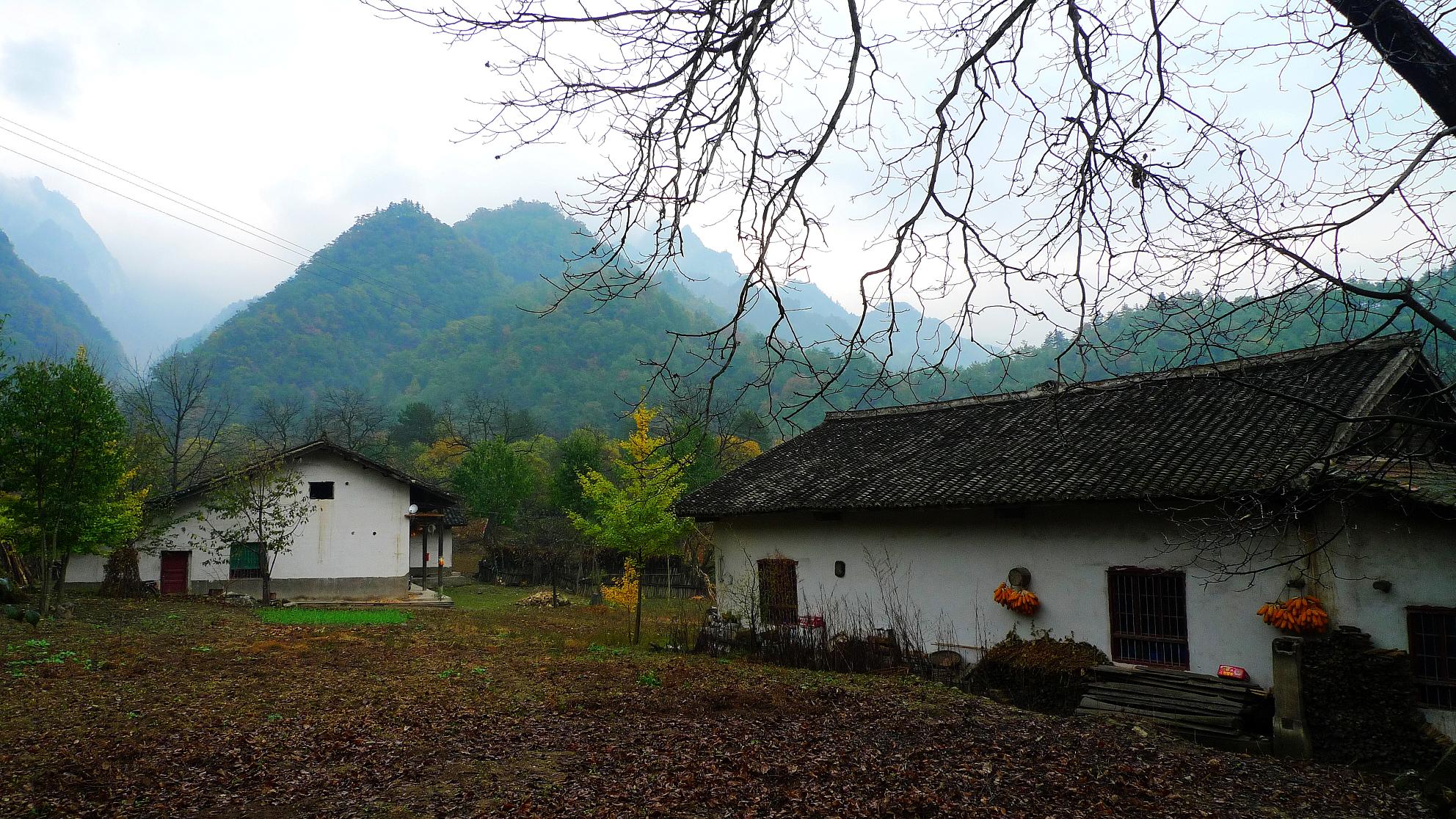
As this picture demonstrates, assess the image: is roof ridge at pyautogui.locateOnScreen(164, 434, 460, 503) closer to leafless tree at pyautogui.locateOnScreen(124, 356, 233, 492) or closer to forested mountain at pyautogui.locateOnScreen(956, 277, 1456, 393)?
leafless tree at pyautogui.locateOnScreen(124, 356, 233, 492)

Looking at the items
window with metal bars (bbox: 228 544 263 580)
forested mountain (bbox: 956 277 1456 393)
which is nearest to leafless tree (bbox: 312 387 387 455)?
window with metal bars (bbox: 228 544 263 580)

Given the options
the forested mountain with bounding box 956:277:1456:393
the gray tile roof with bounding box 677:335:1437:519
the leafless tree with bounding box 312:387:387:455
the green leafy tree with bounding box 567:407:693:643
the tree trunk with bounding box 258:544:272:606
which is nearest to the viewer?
the forested mountain with bounding box 956:277:1456:393

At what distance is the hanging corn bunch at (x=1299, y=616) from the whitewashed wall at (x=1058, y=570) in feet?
0.74

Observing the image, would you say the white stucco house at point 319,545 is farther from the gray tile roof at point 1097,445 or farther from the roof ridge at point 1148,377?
the roof ridge at point 1148,377

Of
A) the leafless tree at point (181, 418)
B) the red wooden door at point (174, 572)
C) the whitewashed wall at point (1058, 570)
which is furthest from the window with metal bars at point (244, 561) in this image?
the whitewashed wall at point (1058, 570)

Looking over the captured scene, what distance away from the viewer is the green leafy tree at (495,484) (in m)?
43.6

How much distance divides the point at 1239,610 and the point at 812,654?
6.38 meters

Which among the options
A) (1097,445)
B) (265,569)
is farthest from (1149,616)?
(265,569)

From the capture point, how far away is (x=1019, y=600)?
13.1 m

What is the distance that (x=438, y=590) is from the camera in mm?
→ 29656

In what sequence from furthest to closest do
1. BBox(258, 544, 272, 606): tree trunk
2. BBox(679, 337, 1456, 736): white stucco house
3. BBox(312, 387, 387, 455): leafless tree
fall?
BBox(312, 387, 387, 455): leafless tree, BBox(258, 544, 272, 606): tree trunk, BBox(679, 337, 1456, 736): white stucco house

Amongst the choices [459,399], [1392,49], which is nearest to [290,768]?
[1392,49]

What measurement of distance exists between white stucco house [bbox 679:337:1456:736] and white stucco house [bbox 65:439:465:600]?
14.3 m

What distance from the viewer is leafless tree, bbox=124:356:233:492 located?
38.3 meters
